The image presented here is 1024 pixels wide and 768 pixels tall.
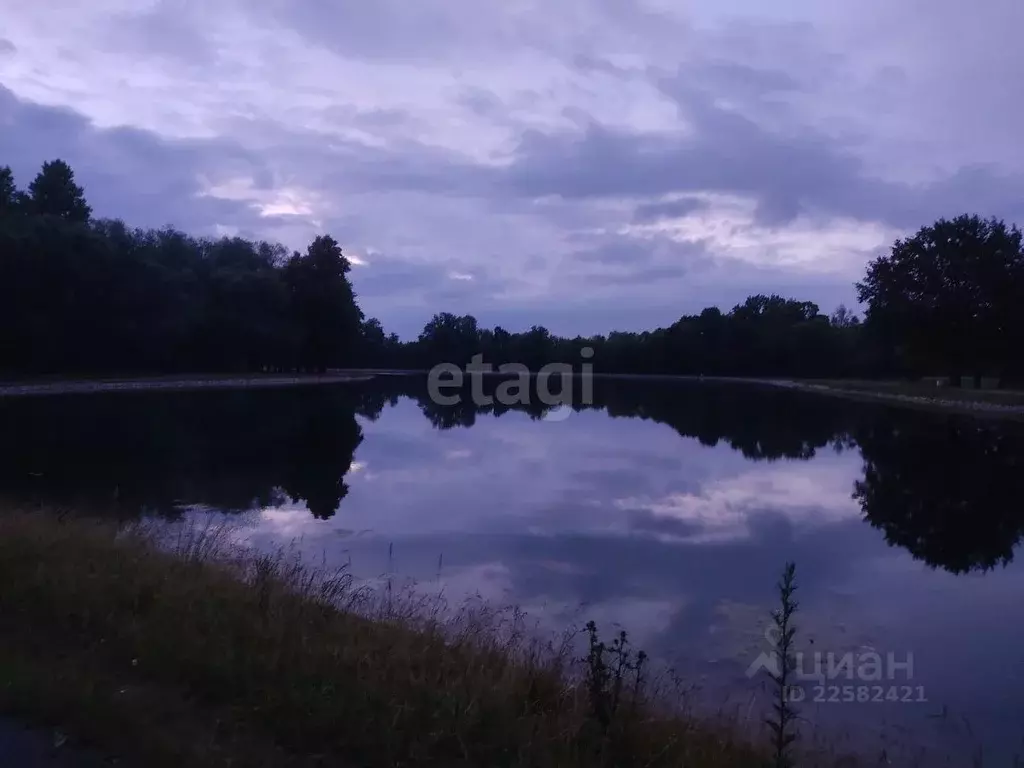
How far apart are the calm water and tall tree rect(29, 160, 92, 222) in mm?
50208

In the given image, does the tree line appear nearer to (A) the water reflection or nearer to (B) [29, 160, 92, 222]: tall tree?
(B) [29, 160, 92, 222]: tall tree

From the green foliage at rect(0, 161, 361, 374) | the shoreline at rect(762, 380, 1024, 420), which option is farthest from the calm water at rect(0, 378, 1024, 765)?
the green foliage at rect(0, 161, 361, 374)

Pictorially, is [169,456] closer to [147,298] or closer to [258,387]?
[258,387]

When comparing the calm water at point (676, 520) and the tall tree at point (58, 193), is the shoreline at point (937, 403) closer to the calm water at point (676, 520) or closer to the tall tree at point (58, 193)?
the calm water at point (676, 520)

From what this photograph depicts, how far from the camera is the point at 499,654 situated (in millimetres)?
7582

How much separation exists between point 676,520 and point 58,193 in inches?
3054

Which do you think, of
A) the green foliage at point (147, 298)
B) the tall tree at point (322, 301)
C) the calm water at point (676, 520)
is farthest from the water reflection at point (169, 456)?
the tall tree at point (322, 301)

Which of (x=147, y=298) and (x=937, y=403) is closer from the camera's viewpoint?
(x=937, y=403)

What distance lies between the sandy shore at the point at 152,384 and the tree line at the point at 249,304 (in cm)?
382

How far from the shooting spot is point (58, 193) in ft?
257

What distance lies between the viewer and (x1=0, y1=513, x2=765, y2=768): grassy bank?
4.97 m

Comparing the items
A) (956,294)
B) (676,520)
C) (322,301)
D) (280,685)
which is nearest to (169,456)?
Result: (676,520)

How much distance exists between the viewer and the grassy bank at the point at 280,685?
497 cm

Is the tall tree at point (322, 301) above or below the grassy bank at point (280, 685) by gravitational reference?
above
